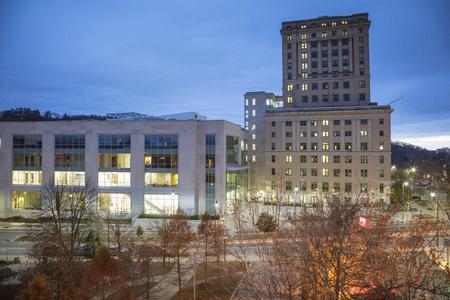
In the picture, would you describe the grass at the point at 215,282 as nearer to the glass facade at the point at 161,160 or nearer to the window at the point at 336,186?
the glass facade at the point at 161,160

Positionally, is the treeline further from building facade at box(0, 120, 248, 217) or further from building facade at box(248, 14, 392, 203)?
building facade at box(248, 14, 392, 203)

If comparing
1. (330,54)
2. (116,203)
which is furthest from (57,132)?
(330,54)

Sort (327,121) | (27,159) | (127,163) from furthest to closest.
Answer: (327,121)
(27,159)
(127,163)

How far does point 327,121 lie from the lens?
204 feet

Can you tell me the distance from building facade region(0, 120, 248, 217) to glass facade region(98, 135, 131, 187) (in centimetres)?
18

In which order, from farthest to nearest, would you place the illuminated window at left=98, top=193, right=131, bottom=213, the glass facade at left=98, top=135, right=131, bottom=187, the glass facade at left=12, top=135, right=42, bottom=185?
1. the glass facade at left=12, top=135, right=42, bottom=185
2. the glass facade at left=98, top=135, right=131, bottom=187
3. the illuminated window at left=98, top=193, right=131, bottom=213

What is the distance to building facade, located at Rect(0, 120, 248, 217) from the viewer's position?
49688 mm

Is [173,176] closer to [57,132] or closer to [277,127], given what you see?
[57,132]

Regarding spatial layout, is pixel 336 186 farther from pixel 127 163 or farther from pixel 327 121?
pixel 127 163

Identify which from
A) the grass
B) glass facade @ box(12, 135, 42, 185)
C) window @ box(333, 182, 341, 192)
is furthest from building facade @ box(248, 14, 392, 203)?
glass facade @ box(12, 135, 42, 185)

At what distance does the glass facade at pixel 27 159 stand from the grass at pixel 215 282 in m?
42.0

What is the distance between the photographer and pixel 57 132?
52.8m

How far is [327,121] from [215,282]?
47.7 meters

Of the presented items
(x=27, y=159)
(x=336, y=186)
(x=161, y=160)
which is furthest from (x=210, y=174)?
(x=27, y=159)
